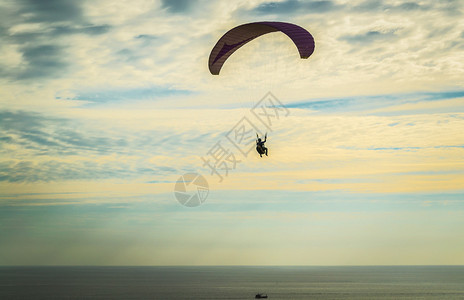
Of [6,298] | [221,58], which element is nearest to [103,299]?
[6,298]

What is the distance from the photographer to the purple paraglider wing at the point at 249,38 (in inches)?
1388

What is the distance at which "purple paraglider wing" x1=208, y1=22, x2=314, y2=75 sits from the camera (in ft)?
116

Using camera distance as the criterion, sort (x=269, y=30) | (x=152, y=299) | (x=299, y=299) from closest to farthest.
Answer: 1. (x=269, y=30)
2. (x=152, y=299)
3. (x=299, y=299)

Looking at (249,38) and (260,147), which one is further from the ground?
(249,38)

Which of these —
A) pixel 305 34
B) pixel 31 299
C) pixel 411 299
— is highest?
pixel 305 34

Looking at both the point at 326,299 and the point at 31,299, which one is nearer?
the point at 31,299

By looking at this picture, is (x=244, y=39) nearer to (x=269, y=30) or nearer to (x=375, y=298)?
(x=269, y=30)

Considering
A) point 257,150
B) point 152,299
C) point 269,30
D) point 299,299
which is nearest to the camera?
point 257,150

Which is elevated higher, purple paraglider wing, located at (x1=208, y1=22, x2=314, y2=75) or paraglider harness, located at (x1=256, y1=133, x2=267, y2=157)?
purple paraglider wing, located at (x1=208, y1=22, x2=314, y2=75)

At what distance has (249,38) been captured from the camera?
37750mm

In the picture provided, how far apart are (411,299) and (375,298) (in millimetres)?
7613

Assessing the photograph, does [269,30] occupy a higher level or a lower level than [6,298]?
higher

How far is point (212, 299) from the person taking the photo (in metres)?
102

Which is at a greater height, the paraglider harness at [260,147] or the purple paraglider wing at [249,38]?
the purple paraglider wing at [249,38]
